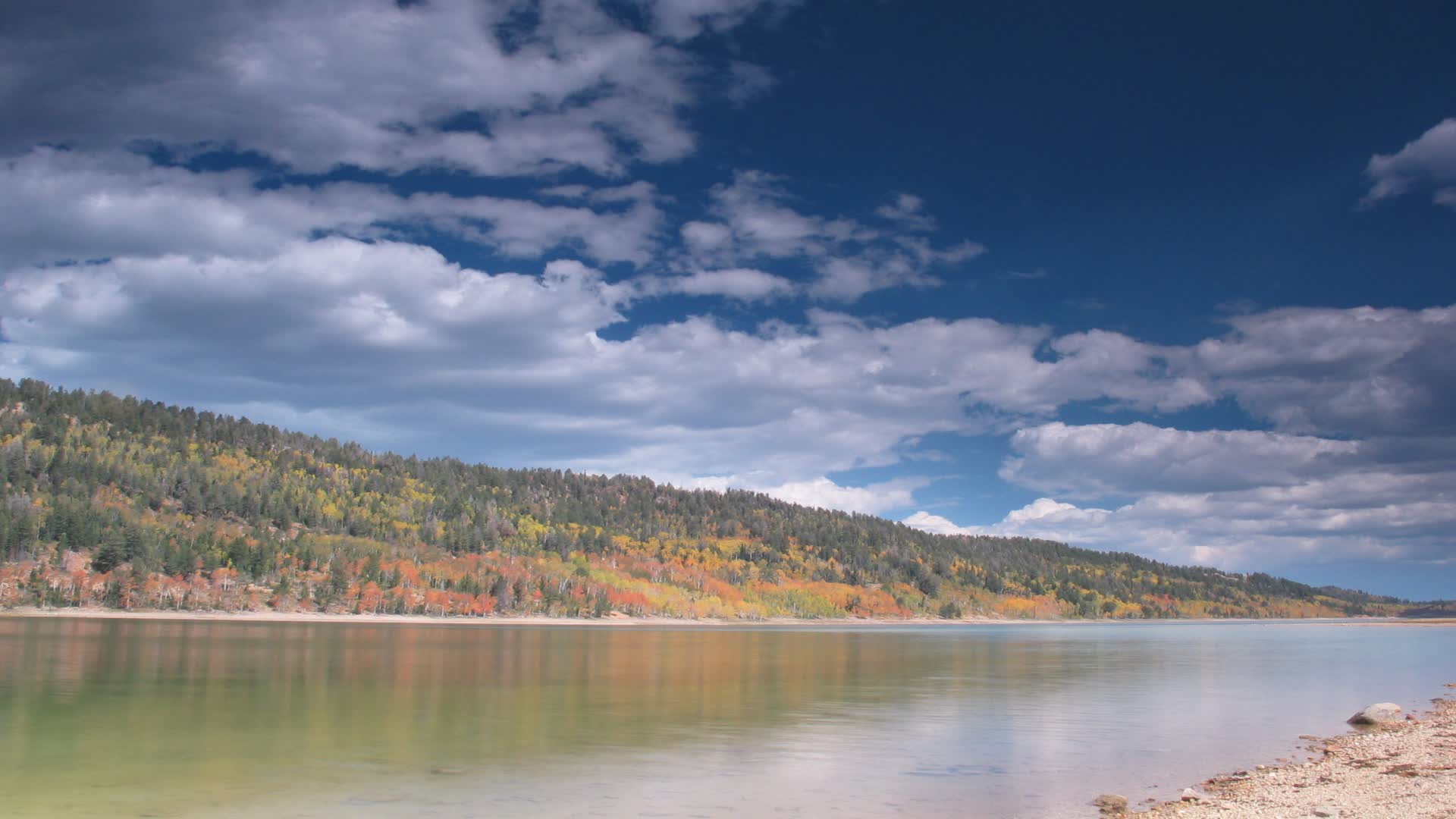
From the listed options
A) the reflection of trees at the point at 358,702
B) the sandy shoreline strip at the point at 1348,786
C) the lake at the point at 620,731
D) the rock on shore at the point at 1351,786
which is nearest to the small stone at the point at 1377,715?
the lake at the point at 620,731

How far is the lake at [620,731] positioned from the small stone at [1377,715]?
1.33m

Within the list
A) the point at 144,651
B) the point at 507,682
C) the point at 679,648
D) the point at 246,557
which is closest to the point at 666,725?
the point at 507,682

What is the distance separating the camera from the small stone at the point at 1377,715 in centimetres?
4131

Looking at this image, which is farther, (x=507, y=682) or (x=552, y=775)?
(x=507, y=682)

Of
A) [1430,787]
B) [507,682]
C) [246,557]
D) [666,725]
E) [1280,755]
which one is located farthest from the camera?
[246,557]

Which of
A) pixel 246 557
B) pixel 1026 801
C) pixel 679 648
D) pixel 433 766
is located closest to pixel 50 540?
pixel 246 557

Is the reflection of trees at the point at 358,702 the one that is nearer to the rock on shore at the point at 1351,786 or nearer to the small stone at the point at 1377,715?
the rock on shore at the point at 1351,786

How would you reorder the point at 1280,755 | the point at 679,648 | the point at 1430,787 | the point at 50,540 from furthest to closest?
the point at 50,540 → the point at 679,648 → the point at 1280,755 → the point at 1430,787

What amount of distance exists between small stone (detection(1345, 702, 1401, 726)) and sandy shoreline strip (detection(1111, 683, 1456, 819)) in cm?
534

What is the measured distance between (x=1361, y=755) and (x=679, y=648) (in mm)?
78309

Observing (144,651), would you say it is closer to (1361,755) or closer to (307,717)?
(307,717)

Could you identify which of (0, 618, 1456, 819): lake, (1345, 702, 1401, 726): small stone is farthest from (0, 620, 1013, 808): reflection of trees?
(1345, 702, 1401, 726): small stone

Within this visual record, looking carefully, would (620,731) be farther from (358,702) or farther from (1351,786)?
(1351,786)

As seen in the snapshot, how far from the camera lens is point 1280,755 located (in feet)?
109
